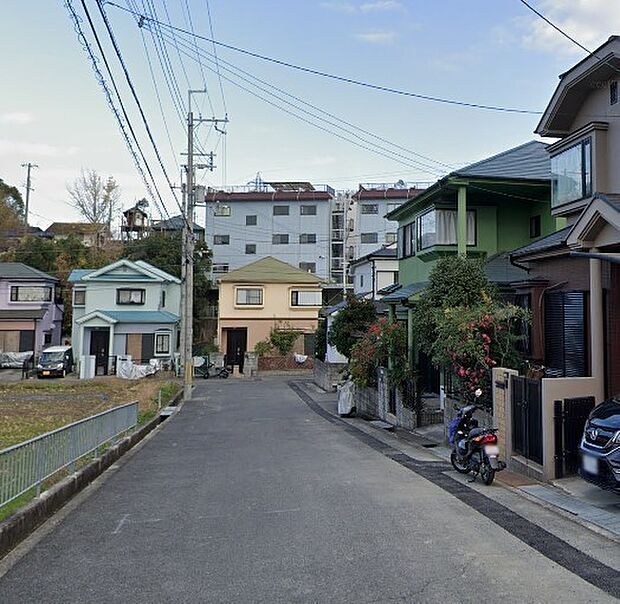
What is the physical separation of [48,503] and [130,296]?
3552 cm

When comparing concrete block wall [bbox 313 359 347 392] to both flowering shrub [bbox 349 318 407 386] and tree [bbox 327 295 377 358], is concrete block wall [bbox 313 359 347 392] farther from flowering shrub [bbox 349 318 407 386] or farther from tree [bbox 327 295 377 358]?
flowering shrub [bbox 349 318 407 386]

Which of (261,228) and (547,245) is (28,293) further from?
(547,245)

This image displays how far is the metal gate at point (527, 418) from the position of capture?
919cm

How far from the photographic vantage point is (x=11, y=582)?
5184 mm

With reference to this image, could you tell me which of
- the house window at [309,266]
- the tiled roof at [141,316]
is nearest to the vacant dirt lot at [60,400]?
the tiled roof at [141,316]

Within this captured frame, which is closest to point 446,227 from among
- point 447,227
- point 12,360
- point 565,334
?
point 447,227

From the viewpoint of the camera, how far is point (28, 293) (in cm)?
4194

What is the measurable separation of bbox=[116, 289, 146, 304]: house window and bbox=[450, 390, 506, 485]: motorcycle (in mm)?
34082

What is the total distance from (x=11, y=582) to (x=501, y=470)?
7.09 meters

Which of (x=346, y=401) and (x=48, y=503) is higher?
(x=48, y=503)

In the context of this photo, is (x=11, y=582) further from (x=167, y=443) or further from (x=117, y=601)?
(x=167, y=443)

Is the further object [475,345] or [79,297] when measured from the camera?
[79,297]

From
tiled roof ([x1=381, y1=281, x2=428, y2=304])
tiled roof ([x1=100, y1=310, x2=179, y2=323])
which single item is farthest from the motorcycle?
tiled roof ([x1=100, y1=310, x2=179, y2=323])

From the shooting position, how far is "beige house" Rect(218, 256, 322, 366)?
44219 millimetres
